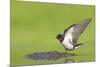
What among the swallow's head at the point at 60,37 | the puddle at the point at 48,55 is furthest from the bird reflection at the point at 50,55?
the swallow's head at the point at 60,37

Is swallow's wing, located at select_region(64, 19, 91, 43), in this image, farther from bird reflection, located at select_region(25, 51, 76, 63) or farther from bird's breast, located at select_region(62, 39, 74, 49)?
bird reflection, located at select_region(25, 51, 76, 63)

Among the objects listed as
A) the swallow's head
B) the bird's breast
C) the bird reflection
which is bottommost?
the bird reflection

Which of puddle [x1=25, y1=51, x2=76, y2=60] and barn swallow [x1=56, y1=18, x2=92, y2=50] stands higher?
barn swallow [x1=56, y1=18, x2=92, y2=50]

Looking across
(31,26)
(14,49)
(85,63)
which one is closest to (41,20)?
(31,26)

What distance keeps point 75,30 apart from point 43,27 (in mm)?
328

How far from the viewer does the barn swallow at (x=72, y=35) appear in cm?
179

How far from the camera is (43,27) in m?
1.73

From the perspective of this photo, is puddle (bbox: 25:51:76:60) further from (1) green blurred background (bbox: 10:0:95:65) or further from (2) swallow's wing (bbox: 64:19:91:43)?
(2) swallow's wing (bbox: 64:19:91:43)

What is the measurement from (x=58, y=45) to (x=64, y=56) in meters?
0.12

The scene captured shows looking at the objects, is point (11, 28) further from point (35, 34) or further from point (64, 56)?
point (64, 56)

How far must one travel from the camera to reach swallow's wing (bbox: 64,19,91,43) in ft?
5.92

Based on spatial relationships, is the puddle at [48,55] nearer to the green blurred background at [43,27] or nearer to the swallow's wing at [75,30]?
the green blurred background at [43,27]

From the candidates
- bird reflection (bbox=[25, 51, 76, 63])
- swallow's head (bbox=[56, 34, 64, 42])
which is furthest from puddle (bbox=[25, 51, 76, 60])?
swallow's head (bbox=[56, 34, 64, 42])

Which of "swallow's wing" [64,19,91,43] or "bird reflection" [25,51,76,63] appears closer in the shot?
"bird reflection" [25,51,76,63]
